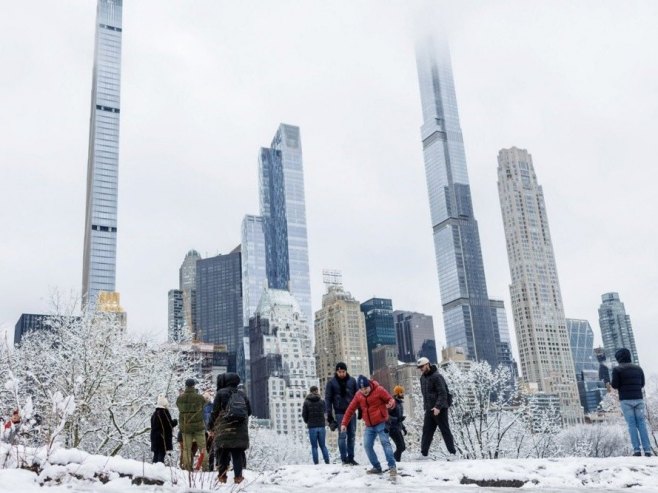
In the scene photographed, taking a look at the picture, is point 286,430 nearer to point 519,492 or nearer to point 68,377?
point 68,377

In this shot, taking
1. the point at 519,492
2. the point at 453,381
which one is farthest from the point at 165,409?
the point at 453,381

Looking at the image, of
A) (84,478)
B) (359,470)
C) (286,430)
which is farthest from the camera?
(286,430)

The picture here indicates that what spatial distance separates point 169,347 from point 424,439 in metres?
20.1

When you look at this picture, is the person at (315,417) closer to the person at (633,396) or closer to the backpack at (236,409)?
the backpack at (236,409)

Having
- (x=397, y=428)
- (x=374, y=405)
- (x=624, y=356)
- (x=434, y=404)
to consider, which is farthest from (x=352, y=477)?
(x=624, y=356)

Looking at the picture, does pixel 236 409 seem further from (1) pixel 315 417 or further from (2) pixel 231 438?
(1) pixel 315 417

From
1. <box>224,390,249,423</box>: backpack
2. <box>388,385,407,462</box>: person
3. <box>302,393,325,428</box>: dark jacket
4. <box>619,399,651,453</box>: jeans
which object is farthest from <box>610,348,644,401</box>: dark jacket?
<box>224,390,249,423</box>: backpack

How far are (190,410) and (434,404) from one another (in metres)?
4.58

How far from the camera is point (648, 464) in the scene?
34.7 feet

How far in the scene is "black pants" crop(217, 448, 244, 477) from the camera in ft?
33.3

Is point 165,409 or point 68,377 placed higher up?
point 68,377

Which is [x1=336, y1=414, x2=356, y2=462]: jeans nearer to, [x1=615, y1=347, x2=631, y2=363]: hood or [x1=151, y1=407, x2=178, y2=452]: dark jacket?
[x1=151, y1=407, x2=178, y2=452]: dark jacket

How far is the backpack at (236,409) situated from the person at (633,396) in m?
7.04

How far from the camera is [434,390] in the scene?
12.5m
